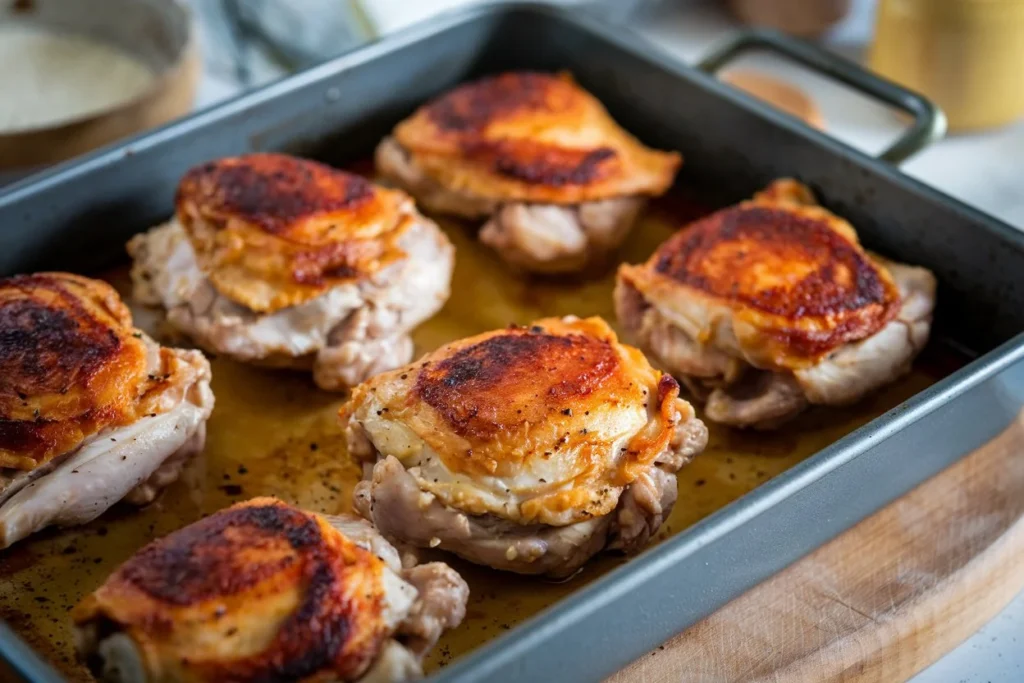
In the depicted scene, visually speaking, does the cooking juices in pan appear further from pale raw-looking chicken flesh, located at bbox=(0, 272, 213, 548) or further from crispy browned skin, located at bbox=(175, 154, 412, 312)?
crispy browned skin, located at bbox=(175, 154, 412, 312)

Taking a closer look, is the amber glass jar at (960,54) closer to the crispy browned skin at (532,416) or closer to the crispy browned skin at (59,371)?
the crispy browned skin at (532,416)

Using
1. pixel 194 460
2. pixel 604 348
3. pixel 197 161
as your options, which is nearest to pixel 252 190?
pixel 197 161

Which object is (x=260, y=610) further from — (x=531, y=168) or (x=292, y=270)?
(x=531, y=168)

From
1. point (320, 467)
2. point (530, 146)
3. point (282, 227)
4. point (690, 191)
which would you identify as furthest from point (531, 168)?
point (320, 467)

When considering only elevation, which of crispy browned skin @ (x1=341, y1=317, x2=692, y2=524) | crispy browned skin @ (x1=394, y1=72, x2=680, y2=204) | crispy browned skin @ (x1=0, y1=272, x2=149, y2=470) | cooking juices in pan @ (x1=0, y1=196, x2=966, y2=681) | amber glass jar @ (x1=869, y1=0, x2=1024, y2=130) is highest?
amber glass jar @ (x1=869, y1=0, x2=1024, y2=130)

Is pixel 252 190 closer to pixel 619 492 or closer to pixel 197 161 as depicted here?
pixel 197 161

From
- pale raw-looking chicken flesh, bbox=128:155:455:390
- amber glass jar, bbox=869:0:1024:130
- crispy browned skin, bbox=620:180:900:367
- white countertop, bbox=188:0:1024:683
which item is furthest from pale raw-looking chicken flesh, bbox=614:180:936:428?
amber glass jar, bbox=869:0:1024:130
